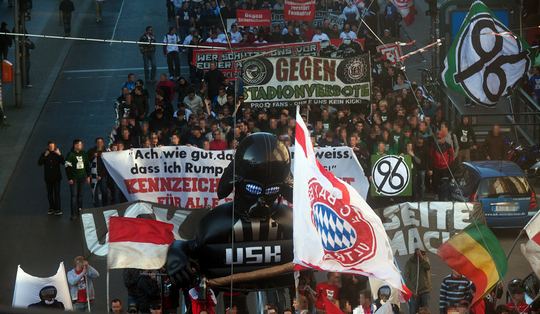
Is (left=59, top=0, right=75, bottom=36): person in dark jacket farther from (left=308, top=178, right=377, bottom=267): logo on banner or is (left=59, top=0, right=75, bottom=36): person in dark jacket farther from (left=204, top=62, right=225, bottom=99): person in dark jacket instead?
(left=308, top=178, right=377, bottom=267): logo on banner

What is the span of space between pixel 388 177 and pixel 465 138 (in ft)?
20.6

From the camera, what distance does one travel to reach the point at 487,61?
Result: 736 inches

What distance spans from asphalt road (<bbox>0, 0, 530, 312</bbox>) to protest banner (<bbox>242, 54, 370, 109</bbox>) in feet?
10.7

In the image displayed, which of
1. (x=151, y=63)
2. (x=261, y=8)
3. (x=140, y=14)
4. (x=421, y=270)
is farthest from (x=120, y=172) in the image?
(x=140, y=14)

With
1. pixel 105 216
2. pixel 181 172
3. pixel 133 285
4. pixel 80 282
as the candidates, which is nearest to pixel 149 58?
pixel 181 172

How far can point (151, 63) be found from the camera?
35.6 metres

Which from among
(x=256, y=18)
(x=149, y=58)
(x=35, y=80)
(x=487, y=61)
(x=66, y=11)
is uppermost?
(x=66, y=11)

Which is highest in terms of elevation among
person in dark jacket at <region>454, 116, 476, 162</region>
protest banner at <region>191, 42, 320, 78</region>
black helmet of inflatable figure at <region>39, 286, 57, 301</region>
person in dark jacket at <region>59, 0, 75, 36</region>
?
person in dark jacket at <region>59, 0, 75, 36</region>

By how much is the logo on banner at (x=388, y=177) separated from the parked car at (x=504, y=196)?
103 inches

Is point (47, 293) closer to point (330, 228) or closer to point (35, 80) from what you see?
point (330, 228)

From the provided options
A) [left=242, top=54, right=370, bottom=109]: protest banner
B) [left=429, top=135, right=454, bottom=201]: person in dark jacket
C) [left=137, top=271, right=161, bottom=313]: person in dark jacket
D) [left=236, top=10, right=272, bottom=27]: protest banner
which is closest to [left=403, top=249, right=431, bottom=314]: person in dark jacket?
[left=137, top=271, right=161, bottom=313]: person in dark jacket

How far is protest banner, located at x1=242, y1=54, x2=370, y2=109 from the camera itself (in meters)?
23.4

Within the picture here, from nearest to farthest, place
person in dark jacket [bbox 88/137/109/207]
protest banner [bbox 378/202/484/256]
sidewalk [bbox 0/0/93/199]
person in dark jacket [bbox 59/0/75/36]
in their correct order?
protest banner [bbox 378/202/484/256] < person in dark jacket [bbox 88/137/109/207] < sidewalk [bbox 0/0/93/199] < person in dark jacket [bbox 59/0/75/36]

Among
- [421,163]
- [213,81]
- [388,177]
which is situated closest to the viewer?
[388,177]
